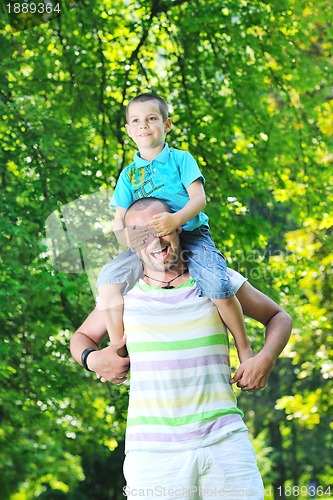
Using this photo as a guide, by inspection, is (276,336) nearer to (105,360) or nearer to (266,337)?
(266,337)

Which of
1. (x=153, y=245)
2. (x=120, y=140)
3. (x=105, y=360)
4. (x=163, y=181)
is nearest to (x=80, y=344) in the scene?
(x=105, y=360)

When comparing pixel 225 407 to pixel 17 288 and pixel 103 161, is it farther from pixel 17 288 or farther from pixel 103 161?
pixel 103 161

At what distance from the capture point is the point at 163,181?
211cm

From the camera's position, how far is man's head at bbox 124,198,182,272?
6.31 feet

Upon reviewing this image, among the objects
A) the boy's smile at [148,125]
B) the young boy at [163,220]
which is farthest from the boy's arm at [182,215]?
the boy's smile at [148,125]

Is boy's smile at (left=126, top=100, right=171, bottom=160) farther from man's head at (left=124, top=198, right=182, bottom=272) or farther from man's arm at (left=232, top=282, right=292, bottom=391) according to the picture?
man's arm at (left=232, top=282, right=292, bottom=391)

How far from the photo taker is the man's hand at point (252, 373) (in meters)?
1.90

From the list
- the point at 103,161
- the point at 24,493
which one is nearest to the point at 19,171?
the point at 103,161

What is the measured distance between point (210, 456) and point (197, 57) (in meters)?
4.74

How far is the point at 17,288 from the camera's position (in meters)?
5.29

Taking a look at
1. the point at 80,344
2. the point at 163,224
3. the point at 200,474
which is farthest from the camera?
the point at 80,344

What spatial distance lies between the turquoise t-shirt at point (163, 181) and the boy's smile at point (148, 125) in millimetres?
26

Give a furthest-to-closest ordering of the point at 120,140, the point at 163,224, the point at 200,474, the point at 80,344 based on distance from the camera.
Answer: the point at 120,140
the point at 80,344
the point at 163,224
the point at 200,474

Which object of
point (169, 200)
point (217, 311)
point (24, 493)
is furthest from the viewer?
point (24, 493)
